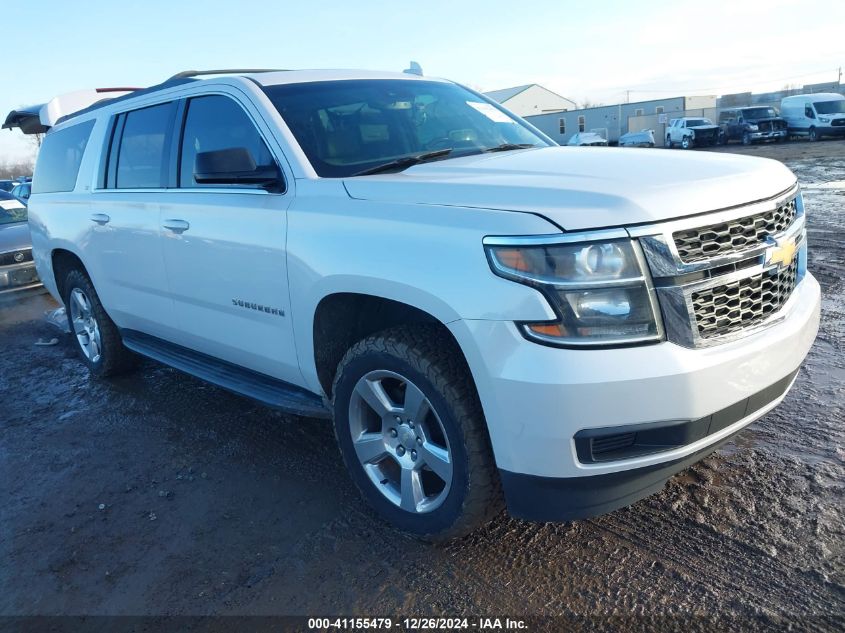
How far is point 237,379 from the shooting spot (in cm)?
368

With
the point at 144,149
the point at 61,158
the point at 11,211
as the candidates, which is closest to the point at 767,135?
the point at 11,211

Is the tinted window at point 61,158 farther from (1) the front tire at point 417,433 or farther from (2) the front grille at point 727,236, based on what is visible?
(2) the front grille at point 727,236

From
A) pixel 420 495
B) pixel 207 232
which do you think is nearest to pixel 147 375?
pixel 207 232

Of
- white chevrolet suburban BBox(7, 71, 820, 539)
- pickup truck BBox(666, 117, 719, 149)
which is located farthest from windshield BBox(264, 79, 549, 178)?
pickup truck BBox(666, 117, 719, 149)

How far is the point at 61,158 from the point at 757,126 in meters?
35.3

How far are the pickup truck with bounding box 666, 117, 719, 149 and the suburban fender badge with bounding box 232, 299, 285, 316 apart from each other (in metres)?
36.5

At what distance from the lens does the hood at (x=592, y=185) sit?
2248 millimetres

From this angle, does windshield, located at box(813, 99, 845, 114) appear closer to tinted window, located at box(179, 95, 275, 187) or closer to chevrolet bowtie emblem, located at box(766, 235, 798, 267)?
chevrolet bowtie emblem, located at box(766, 235, 798, 267)

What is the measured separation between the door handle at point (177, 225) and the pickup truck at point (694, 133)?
36233 millimetres

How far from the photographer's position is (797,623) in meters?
2.24

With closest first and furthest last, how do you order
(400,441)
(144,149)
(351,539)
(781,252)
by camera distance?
(781,252) → (400,441) → (351,539) → (144,149)

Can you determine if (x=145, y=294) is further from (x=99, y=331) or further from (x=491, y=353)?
(x=491, y=353)

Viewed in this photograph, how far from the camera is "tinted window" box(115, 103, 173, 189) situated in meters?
4.09

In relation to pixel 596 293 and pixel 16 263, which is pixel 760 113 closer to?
pixel 16 263
